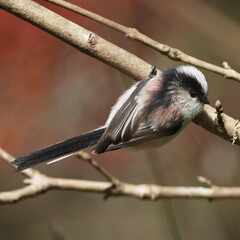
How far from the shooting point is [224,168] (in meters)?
2.53

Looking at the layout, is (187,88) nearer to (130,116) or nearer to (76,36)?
(130,116)

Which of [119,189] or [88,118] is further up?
[119,189]

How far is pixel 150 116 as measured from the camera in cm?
186

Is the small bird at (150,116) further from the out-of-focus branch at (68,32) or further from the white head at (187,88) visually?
the out-of-focus branch at (68,32)

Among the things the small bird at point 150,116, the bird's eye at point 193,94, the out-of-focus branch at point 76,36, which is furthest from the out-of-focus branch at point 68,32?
the bird's eye at point 193,94

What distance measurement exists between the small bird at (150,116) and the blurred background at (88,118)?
804 mm

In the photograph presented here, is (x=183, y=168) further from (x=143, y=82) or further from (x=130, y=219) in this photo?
(x=143, y=82)

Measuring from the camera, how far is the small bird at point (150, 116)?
6.03 ft

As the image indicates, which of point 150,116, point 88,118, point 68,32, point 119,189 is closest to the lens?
point 68,32

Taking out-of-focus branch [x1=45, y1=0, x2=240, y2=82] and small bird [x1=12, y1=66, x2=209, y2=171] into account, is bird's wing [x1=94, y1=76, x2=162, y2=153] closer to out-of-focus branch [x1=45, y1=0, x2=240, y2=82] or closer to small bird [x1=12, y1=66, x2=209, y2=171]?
small bird [x1=12, y1=66, x2=209, y2=171]

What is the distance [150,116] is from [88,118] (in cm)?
175

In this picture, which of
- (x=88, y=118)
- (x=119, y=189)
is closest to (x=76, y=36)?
(x=119, y=189)

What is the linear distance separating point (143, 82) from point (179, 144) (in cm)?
156

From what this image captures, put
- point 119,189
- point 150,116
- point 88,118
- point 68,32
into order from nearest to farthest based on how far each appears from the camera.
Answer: point 68,32, point 150,116, point 119,189, point 88,118
